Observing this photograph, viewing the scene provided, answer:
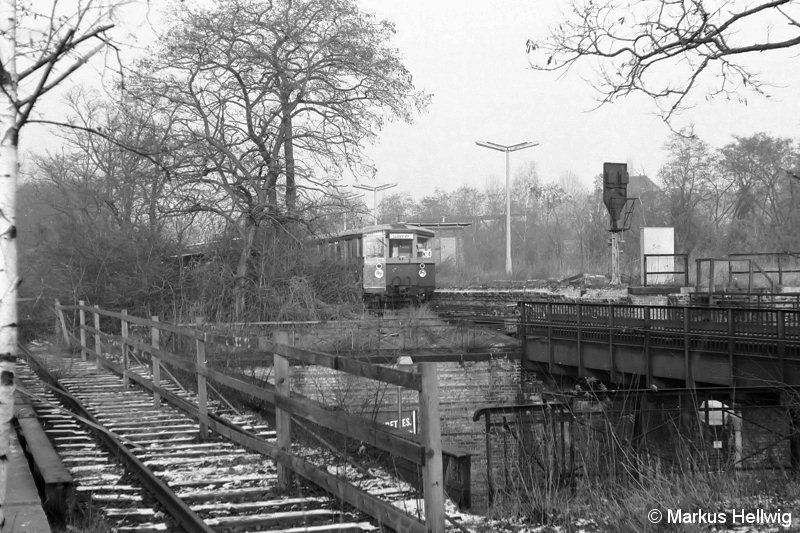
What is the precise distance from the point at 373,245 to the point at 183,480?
27.0 m

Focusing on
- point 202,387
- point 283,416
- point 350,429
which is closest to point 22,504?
point 283,416

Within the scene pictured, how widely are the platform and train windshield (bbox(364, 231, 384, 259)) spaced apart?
2713 centimetres

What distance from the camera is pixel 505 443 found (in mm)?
8195

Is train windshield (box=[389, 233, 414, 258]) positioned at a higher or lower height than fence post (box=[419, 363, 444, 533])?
higher

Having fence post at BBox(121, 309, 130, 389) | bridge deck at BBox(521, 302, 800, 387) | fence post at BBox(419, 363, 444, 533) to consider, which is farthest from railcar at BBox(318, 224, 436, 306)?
fence post at BBox(419, 363, 444, 533)

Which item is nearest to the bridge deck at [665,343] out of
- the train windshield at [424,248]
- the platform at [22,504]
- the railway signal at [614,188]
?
the railway signal at [614,188]

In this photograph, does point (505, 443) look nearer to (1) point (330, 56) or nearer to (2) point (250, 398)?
(2) point (250, 398)

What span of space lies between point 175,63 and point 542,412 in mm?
19045

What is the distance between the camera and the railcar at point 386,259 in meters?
34.2

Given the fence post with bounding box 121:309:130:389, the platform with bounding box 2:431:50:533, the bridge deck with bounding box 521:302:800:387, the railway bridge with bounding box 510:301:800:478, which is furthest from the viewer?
the bridge deck with bounding box 521:302:800:387

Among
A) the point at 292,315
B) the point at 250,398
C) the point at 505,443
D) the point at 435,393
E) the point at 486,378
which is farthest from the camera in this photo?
the point at 292,315

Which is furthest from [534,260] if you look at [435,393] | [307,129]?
[435,393]

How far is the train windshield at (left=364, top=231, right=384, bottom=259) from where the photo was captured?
34.3 metres

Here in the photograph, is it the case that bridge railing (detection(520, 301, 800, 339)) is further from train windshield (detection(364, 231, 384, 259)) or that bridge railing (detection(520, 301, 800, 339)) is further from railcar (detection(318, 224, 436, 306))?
train windshield (detection(364, 231, 384, 259))
